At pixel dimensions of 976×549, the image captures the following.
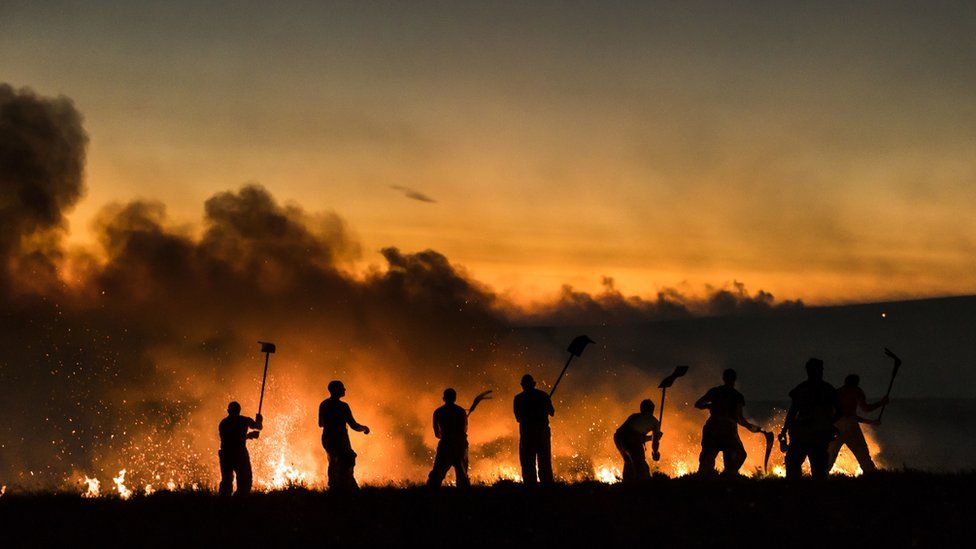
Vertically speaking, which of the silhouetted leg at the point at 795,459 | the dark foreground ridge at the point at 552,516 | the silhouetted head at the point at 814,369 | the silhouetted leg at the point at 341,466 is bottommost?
the dark foreground ridge at the point at 552,516

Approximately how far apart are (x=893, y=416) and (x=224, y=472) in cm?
16219

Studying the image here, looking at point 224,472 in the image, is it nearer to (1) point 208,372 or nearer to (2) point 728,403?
(2) point 728,403

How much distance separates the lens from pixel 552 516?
1631 centimetres

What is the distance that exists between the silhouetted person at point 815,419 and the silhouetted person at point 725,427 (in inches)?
42.8

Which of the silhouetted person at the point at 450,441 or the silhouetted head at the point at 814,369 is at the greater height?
the silhouetted head at the point at 814,369

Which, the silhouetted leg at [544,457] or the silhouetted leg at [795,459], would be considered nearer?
the silhouetted leg at [795,459]

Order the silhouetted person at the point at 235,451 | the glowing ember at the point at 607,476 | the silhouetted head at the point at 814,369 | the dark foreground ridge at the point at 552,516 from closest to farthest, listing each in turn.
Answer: the dark foreground ridge at the point at 552,516
the silhouetted head at the point at 814,369
the silhouetted person at the point at 235,451
the glowing ember at the point at 607,476

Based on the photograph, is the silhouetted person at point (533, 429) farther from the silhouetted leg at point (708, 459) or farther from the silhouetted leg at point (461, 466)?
the silhouetted leg at point (708, 459)

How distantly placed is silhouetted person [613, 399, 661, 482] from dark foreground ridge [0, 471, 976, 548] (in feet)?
8.72

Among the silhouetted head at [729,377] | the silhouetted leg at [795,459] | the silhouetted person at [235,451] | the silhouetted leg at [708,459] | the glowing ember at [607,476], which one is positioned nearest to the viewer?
the silhouetted leg at [795,459]

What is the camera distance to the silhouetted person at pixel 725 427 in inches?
797

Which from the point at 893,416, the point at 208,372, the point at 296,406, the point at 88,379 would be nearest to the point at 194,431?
the point at 208,372

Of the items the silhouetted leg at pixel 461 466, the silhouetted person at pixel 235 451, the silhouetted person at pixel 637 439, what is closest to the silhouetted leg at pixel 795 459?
the silhouetted person at pixel 637 439

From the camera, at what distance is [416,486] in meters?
18.7
